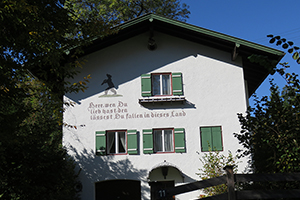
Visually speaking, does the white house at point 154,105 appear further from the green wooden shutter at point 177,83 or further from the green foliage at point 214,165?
the green foliage at point 214,165

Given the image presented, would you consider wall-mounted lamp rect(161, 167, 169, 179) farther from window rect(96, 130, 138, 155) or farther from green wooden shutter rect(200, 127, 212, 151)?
green wooden shutter rect(200, 127, 212, 151)

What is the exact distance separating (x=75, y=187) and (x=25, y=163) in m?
3.08

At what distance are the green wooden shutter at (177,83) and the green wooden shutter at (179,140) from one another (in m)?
1.59

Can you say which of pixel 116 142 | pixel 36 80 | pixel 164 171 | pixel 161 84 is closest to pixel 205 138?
pixel 164 171

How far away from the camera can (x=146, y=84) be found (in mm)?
14227

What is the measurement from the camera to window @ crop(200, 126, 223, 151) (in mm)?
13656

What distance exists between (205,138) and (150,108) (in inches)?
101

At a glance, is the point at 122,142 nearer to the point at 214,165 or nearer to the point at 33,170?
the point at 214,165

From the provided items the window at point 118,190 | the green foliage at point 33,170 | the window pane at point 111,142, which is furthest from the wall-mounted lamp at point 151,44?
the window at point 118,190

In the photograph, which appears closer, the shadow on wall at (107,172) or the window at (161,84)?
the shadow on wall at (107,172)

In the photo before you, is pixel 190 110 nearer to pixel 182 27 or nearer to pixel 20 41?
pixel 182 27

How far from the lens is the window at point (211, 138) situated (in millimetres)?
13656

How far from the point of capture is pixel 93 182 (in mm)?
13508

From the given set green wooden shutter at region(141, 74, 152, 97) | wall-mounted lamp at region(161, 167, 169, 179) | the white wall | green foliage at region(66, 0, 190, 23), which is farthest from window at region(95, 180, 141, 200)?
green foliage at region(66, 0, 190, 23)
